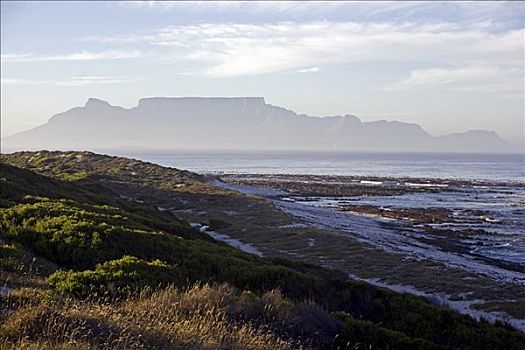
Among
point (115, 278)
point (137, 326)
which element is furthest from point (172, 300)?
point (115, 278)

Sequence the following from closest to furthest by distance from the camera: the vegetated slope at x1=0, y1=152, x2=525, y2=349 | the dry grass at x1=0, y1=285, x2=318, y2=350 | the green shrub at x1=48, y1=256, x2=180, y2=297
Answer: the dry grass at x1=0, y1=285, x2=318, y2=350
the vegetated slope at x1=0, y1=152, x2=525, y2=349
the green shrub at x1=48, y1=256, x2=180, y2=297

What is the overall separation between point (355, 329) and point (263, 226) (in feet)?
89.4

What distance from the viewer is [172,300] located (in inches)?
335

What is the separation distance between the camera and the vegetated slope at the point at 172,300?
6598mm

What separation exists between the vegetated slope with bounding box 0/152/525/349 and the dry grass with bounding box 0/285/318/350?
0.06 ft

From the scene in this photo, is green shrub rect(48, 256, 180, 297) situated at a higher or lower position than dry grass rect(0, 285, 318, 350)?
lower

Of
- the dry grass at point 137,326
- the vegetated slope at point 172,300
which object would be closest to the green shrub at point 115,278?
the vegetated slope at point 172,300

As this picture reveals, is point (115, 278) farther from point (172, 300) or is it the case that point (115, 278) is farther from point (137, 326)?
point (137, 326)

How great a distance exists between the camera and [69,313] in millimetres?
6805

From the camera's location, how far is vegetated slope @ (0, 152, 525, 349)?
21.6 ft

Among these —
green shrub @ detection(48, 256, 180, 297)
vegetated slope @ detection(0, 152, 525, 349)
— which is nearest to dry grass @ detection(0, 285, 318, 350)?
vegetated slope @ detection(0, 152, 525, 349)

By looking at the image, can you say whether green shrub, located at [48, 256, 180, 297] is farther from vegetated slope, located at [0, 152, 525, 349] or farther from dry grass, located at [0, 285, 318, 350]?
dry grass, located at [0, 285, 318, 350]

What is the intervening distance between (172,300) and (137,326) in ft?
5.97

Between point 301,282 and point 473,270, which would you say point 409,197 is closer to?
point 473,270
